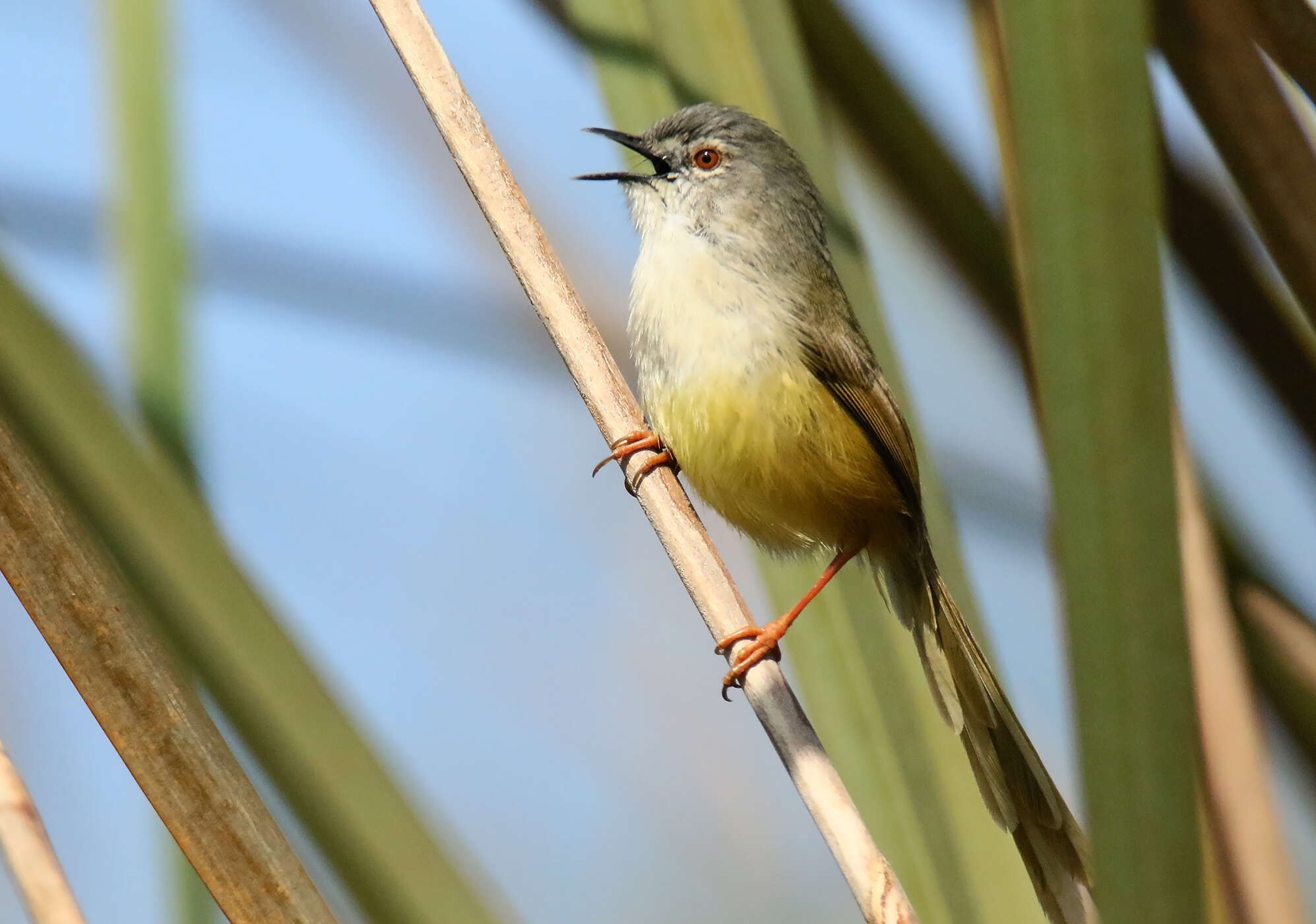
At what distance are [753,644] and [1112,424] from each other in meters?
1.20

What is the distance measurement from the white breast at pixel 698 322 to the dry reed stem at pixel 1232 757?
0.84 metres

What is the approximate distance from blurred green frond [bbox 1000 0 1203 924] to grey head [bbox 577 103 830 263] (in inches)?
67.6

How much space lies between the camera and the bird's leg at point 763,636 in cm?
169

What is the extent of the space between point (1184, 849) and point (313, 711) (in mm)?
773

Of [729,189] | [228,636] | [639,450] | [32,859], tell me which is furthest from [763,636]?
[729,189]

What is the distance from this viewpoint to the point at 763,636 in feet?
5.94

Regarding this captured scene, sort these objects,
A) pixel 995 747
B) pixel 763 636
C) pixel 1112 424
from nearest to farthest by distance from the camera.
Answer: pixel 1112 424 → pixel 763 636 → pixel 995 747

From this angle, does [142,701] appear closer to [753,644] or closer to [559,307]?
[559,307]

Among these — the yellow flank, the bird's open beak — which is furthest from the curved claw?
the bird's open beak

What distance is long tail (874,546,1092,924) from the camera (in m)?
1.78

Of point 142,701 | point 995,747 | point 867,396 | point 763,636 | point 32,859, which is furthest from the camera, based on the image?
point 867,396

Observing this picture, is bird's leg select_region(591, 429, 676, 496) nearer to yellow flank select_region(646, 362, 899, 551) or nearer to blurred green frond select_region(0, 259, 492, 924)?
yellow flank select_region(646, 362, 899, 551)

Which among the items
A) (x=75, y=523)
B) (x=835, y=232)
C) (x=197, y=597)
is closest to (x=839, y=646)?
(x=835, y=232)

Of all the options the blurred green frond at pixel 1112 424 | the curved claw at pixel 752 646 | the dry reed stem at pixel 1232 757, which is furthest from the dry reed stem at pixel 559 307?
the blurred green frond at pixel 1112 424
